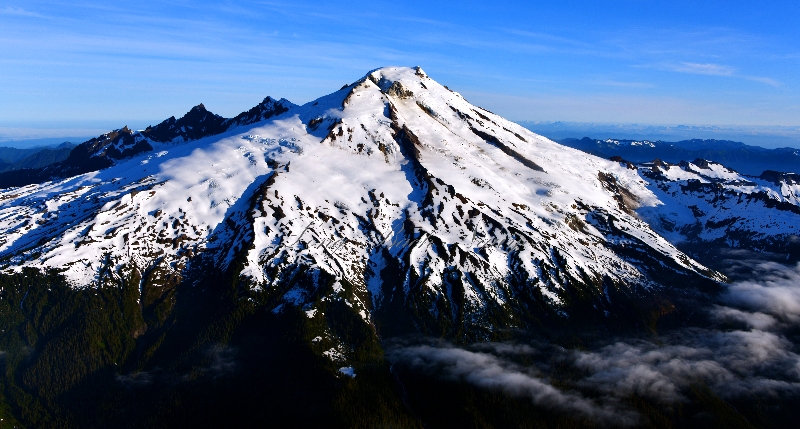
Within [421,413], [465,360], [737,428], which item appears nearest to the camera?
[737,428]

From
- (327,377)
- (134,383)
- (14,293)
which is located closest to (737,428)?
(327,377)

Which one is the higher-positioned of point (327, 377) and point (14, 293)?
point (14, 293)

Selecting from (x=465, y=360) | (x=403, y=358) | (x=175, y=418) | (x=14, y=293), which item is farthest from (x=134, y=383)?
(x=465, y=360)

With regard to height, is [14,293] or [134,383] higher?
[14,293]

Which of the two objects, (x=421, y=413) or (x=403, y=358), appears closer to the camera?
(x=421, y=413)

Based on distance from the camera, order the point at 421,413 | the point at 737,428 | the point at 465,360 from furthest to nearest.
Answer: the point at 465,360 < the point at 421,413 < the point at 737,428

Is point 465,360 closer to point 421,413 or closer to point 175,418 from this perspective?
point 421,413

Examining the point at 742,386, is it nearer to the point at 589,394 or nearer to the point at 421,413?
the point at 589,394

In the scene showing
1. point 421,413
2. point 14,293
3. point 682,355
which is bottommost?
point 421,413

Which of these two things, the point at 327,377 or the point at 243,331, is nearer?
the point at 327,377
